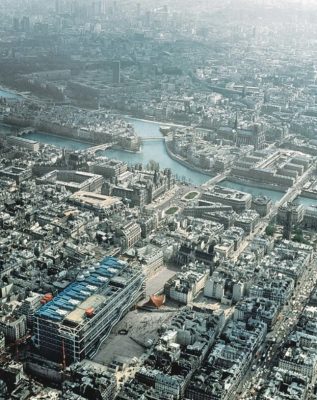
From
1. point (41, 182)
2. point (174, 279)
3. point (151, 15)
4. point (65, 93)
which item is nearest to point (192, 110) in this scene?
point (65, 93)

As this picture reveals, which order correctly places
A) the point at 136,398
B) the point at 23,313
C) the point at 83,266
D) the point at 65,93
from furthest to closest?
the point at 65,93 < the point at 83,266 < the point at 23,313 < the point at 136,398

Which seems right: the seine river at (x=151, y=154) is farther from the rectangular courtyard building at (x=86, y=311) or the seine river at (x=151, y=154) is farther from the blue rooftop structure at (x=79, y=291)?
the rectangular courtyard building at (x=86, y=311)

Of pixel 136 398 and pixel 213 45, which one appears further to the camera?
pixel 213 45

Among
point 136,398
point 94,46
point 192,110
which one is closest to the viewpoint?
point 136,398

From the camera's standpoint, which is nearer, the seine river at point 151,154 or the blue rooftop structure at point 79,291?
the blue rooftop structure at point 79,291

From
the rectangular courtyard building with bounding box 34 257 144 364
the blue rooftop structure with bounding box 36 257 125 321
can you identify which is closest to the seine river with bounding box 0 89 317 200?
the blue rooftop structure with bounding box 36 257 125 321

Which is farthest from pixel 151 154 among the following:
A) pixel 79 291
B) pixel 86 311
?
pixel 86 311

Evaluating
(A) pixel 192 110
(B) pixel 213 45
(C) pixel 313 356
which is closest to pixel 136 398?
(C) pixel 313 356

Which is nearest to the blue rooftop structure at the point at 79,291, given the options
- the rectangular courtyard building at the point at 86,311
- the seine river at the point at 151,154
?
the rectangular courtyard building at the point at 86,311

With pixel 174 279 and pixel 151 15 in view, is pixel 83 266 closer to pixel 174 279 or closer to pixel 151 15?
pixel 174 279
